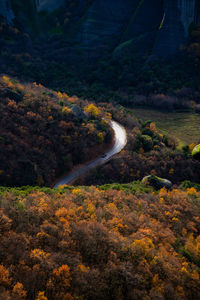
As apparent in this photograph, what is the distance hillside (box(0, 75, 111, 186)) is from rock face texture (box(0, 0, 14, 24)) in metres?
70.2

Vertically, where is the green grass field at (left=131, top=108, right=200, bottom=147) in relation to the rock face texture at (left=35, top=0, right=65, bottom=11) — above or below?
below

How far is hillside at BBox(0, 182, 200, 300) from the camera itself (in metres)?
13.0

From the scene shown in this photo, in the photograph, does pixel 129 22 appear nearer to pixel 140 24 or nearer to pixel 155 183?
pixel 140 24

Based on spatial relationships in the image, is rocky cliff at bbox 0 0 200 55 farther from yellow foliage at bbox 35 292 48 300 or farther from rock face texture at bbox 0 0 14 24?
yellow foliage at bbox 35 292 48 300

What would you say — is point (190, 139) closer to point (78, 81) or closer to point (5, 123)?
point (5, 123)

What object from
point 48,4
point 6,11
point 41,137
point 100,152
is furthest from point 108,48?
point 41,137

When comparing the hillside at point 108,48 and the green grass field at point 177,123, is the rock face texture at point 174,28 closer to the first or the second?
the hillside at point 108,48

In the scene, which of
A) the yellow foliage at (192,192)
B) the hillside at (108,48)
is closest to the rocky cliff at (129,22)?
the hillside at (108,48)

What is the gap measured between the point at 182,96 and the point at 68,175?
6233 cm

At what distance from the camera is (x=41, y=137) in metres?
40.2

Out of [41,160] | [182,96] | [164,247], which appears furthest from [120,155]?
[182,96]

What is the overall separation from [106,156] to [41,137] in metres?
14.5

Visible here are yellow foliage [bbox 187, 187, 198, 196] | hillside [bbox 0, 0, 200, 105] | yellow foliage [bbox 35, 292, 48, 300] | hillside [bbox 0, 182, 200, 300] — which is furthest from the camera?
hillside [bbox 0, 0, 200, 105]

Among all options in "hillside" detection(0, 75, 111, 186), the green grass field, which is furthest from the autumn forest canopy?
the green grass field
